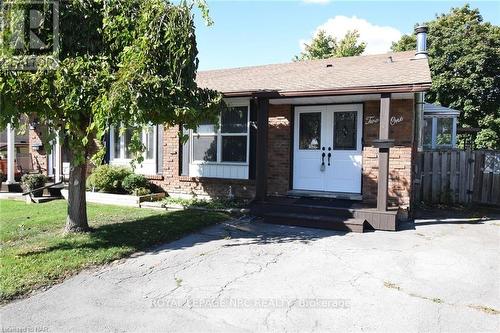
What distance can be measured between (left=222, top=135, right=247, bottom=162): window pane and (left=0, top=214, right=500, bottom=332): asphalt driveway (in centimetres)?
371

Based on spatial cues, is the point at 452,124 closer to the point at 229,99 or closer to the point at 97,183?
the point at 229,99

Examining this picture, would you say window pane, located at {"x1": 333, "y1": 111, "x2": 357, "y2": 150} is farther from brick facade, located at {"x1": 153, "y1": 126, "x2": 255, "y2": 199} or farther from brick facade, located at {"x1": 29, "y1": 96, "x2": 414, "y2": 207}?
brick facade, located at {"x1": 153, "y1": 126, "x2": 255, "y2": 199}

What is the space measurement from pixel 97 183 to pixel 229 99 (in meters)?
4.59

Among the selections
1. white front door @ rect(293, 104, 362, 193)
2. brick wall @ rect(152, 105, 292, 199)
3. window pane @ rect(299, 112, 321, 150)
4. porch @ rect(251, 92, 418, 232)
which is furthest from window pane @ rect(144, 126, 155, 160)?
window pane @ rect(299, 112, 321, 150)

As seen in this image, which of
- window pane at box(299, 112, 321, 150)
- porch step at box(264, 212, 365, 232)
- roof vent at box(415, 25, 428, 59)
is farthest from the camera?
roof vent at box(415, 25, 428, 59)

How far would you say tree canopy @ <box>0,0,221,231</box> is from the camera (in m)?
5.43

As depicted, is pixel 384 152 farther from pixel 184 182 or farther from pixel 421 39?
pixel 184 182

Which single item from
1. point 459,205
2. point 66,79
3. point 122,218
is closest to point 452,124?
point 459,205

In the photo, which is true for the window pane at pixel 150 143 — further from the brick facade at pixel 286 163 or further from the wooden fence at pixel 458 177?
the wooden fence at pixel 458 177

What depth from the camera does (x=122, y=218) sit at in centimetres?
848

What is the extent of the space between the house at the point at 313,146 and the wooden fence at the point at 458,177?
1.53 m

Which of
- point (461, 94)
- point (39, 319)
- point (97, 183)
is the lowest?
point (39, 319)

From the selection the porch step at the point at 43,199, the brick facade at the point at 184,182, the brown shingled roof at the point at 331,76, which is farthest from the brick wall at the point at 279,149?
the porch step at the point at 43,199

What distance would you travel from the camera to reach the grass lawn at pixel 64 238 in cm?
497
